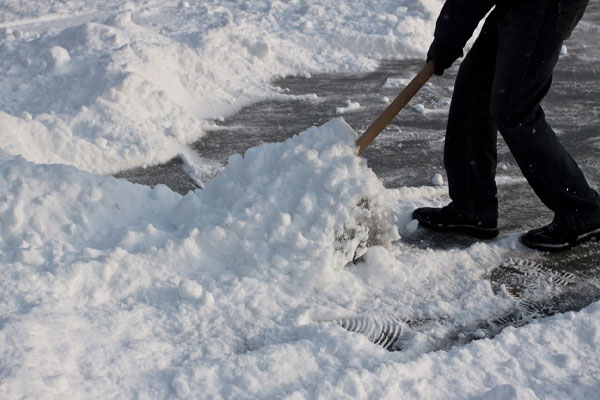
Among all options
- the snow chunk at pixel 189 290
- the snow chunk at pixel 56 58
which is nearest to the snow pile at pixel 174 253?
the snow chunk at pixel 189 290

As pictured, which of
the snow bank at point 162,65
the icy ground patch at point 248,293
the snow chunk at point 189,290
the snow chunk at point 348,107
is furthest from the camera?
the snow chunk at point 348,107

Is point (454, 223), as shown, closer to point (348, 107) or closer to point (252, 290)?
point (252, 290)

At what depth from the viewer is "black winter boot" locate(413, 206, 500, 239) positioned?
10.8 ft

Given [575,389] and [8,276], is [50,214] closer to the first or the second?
[8,276]

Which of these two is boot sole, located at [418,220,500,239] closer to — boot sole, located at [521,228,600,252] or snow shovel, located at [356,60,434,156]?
boot sole, located at [521,228,600,252]

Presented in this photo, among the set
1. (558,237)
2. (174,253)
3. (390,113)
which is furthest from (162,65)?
(558,237)

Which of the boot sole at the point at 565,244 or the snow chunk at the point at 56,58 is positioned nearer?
the boot sole at the point at 565,244

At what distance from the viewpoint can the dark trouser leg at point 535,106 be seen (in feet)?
9.06

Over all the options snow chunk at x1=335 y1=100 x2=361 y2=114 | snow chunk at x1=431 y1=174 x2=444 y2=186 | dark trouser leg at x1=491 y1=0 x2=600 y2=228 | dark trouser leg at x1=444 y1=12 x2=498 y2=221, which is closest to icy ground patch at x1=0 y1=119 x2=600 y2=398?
dark trouser leg at x1=444 y1=12 x2=498 y2=221

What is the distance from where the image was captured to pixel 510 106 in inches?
114

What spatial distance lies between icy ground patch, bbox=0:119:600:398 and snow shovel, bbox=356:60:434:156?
85 millimetres

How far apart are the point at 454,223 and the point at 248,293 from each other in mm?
1264

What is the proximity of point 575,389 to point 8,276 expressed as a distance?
2.06 meters

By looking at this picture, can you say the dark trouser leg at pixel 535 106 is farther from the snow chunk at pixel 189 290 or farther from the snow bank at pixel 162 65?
the snow bank at pixel 162 65
